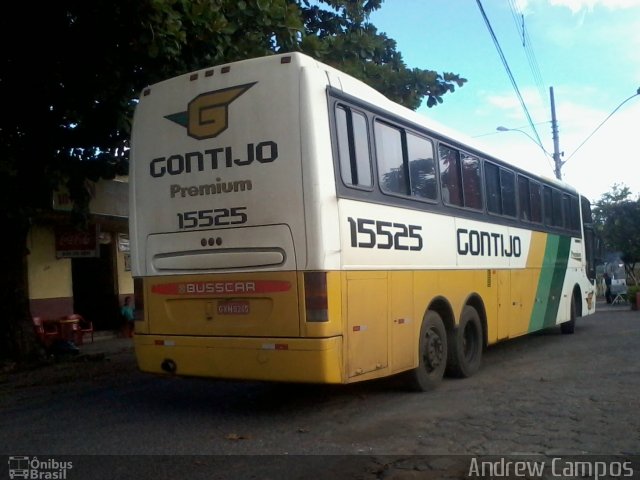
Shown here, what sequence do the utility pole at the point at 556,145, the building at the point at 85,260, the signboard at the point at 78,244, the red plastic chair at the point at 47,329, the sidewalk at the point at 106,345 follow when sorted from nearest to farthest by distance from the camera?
the sidewalk at the point at 106,345
the signboard at the point at 78,244
the building at the point at 85,260
the red plastic chair at the point at 47,329
the utility pole at the point at 556,145

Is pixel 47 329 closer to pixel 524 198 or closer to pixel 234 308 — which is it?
pixel 234 308

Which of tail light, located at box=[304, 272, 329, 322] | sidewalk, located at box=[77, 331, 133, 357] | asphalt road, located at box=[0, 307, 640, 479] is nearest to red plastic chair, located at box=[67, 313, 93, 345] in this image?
sidewalk, located at box=[77, 331, 133, 357]

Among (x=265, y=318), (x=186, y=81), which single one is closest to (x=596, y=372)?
(x=265, y=318)

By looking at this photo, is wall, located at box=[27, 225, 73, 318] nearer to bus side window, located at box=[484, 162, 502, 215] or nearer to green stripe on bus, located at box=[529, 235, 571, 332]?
bus side window, located at box=[484, 162, 502, 215]

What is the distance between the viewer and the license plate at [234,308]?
6742 mm

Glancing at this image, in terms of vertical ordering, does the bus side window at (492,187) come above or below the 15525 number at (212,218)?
above

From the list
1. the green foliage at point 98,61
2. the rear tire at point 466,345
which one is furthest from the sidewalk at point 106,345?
the rear tire at point 466,345

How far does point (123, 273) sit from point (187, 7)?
445 inches

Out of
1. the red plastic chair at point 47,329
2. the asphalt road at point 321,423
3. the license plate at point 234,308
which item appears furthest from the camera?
the red plastic chair at point 47,329

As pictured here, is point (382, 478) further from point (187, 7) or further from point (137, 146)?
point (187, 7)

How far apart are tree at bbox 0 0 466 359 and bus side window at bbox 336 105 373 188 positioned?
2852 millimetres

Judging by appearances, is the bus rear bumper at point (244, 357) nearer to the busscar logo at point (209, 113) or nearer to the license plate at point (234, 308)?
the license plate at point (234, 308)

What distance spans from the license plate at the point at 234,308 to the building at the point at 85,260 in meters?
6.52

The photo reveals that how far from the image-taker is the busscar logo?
273 inches
